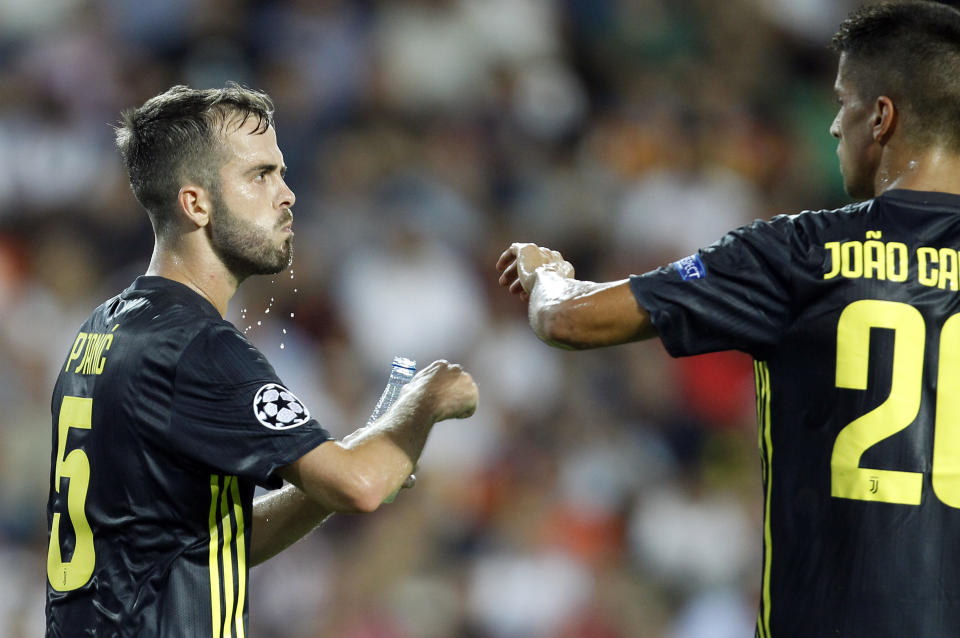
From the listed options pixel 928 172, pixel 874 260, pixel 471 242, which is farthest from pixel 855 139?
pixel 471 242

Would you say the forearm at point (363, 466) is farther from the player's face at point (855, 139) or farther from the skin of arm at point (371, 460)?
the player's face at point (855, 139)

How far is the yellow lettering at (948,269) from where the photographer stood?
314 cm

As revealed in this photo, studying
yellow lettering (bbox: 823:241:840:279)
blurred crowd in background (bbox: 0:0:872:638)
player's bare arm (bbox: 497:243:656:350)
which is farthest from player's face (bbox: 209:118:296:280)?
blurred crowd in background (bbox: 0:0:872:638)

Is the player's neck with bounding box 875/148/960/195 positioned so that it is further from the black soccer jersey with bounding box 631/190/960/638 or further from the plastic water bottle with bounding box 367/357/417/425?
the plastic water bottle with bounding box 367/357/417/425

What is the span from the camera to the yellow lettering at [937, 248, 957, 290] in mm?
3137

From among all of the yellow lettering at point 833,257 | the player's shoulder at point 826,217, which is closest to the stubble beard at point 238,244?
the player's shoulder at point 826,217

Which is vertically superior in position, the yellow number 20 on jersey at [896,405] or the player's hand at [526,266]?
the player's hand at [526,266]

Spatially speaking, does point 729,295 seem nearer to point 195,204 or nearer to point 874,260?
point 874,260

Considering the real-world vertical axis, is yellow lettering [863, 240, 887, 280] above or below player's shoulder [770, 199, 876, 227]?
below

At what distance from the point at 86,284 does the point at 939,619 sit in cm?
677

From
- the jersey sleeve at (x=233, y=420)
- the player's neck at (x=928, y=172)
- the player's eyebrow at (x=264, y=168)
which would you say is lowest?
the jersey sleeve at (x=233, y=420)

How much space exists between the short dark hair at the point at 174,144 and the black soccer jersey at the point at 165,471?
44 centimetres

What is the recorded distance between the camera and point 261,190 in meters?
3.86

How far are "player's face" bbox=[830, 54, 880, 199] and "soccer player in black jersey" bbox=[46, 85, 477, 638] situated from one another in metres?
1.26
